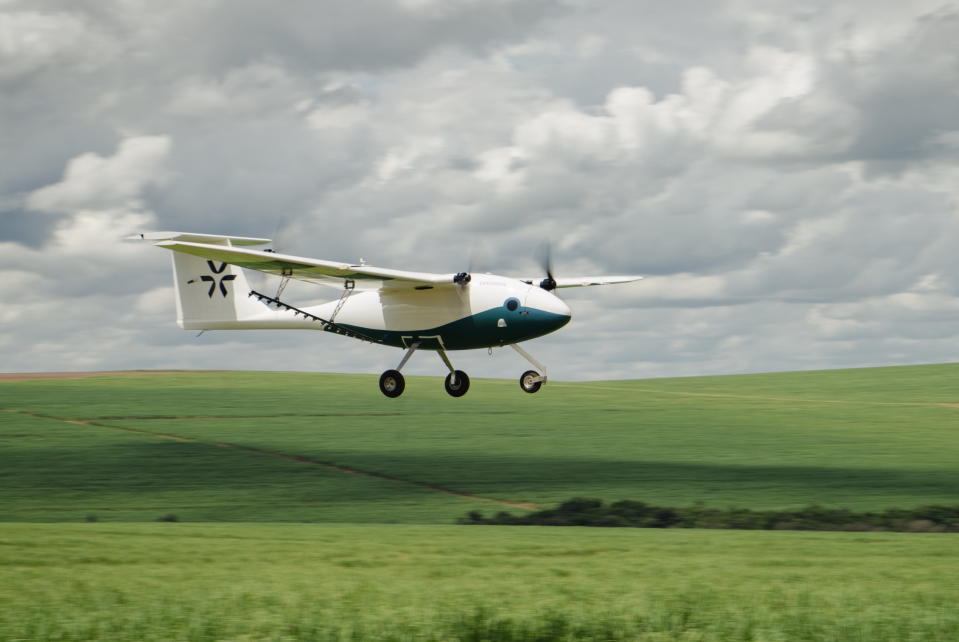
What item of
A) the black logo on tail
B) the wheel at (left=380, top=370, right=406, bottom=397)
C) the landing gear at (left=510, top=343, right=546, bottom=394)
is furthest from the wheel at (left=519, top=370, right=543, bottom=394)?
the black logo on tail

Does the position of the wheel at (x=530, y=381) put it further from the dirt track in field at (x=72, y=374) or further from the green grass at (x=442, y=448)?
the dirt track in field at (x=72, y=374)

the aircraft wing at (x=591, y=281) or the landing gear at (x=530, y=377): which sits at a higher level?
the aircraft wing at (x=591, y=281)

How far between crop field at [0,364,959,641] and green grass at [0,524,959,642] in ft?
0.17

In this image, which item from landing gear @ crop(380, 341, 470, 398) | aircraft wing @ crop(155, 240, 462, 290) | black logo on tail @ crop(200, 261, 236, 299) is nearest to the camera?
aircraft wing @ crop(155, 240, 462, 290)

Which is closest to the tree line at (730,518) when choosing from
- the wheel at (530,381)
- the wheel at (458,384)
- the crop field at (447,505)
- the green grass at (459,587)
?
the crop field at (447,505)

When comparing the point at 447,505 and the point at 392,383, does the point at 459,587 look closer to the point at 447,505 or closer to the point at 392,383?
the point at 447,505

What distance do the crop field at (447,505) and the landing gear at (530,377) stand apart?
339 cm

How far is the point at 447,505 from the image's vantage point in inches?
1155

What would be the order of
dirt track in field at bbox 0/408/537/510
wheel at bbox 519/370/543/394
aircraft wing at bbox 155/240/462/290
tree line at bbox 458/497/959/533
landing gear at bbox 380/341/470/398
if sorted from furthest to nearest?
1. landing gear at bbox 380/341/470/398
2. dirt track in field at bbox 0/408/537/510
3. wheel at bbox 519/370/543/394
4. aircraft wing at bbox 155/240/462/290
5. tree line at bbox 458/497/959/533

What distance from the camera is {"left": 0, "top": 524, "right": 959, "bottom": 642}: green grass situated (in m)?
11.6

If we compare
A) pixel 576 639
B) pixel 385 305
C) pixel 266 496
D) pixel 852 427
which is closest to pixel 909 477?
pixel 852 427

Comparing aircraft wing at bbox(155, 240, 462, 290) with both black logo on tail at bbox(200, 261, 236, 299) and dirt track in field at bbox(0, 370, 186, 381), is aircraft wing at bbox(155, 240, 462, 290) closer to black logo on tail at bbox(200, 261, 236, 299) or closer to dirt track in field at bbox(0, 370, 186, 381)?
black logo on tail at bbox(200, 261, 236, 299)

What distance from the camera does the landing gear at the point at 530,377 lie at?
29781 mm

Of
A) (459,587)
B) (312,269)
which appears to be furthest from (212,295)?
(459,587)
